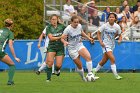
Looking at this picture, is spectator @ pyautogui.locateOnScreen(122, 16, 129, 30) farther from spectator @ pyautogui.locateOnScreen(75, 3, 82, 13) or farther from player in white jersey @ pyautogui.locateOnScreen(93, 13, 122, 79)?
player in white jersey @ pyautogui.locateOnScreen(93, 13, 122, 79)

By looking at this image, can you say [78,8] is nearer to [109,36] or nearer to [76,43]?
[109,36]

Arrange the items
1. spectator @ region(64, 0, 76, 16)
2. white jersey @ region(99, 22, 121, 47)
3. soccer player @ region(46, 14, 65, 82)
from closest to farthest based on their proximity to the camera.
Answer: soccer player @ region(46, 14, 65, 82), white jersey @ region(99, 22, 121, 47), spectator @ region(64, 0, 76, 16)

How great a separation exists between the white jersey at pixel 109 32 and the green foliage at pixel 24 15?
42.8ft

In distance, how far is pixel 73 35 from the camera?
1986cm

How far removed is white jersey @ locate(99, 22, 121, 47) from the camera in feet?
69.7

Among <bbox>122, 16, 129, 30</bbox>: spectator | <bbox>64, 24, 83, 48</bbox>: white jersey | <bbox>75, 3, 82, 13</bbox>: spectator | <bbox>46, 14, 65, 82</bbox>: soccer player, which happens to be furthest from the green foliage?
<bbox>64, 24, 83, 48</bbox>: white jersey

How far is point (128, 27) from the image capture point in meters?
29.7

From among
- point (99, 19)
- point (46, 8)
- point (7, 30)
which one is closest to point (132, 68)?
point (99, 19)

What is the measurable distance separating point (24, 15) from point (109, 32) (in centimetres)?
1377

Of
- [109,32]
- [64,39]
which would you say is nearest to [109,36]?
[109,32]

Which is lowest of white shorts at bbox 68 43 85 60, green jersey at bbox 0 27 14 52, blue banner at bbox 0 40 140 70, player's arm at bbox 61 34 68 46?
blue banner at bbox 0 40 140 70

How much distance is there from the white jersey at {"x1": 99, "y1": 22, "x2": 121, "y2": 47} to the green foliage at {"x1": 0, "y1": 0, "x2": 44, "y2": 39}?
13043 mm

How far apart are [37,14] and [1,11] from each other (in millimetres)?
2062

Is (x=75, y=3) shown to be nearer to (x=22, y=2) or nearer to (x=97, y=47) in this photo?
(x=97, y=47)
